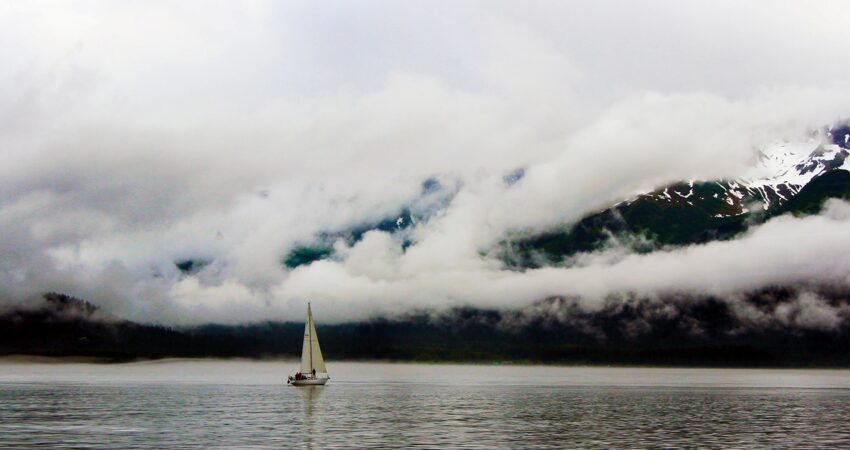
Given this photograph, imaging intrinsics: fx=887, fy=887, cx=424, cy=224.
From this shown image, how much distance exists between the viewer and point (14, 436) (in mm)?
111000

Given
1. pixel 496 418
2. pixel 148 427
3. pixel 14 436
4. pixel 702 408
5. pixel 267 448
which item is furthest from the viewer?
pixel 702 408

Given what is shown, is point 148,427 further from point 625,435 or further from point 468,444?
point 625,435

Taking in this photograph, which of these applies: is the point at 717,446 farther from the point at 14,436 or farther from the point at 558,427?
the point at 14,436

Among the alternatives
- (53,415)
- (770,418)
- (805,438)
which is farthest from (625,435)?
(53,415)

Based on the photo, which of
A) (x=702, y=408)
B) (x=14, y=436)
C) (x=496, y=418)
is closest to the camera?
(x=14, y=436)

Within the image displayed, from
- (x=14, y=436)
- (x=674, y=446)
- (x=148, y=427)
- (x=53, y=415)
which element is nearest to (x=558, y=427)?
(x=674, y=446)

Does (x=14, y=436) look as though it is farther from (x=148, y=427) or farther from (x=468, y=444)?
(x=468, y=444)

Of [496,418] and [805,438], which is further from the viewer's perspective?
[496,418]

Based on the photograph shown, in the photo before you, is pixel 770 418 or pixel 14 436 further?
pixel 770 418

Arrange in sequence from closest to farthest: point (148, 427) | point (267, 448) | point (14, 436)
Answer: point (267, 448) < point (14, 436) < point (148, 427)

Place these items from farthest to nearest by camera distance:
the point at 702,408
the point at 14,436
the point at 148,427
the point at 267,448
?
the point at 702,408
the point at 148,427
the point at 14,436
the point at 267,448

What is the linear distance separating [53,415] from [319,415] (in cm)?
4430

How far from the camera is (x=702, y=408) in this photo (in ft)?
594

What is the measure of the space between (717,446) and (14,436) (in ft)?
281
